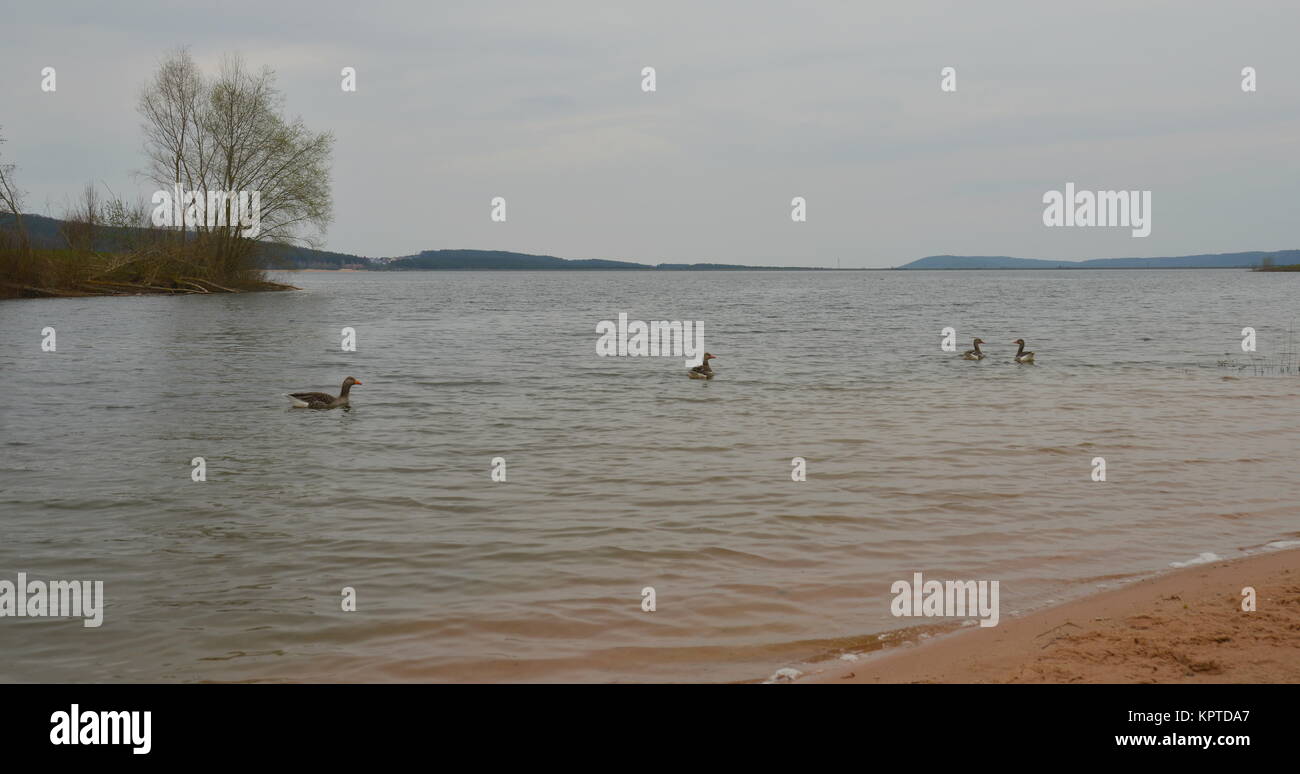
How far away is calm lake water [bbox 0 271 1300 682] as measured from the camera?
645 cm

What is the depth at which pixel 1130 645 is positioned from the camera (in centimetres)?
551

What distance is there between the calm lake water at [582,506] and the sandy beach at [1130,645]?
0.49 m

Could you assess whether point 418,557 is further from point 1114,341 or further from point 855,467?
point 1114,341

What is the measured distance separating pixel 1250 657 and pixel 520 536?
5906 mm

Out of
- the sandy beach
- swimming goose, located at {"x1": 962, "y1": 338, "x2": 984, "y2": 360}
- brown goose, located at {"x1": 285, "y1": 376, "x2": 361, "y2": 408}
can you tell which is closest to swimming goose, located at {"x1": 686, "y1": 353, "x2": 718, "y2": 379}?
brown goose, located at {"x1": 285, "y1": 376, "x2": 361, "y2": 408}

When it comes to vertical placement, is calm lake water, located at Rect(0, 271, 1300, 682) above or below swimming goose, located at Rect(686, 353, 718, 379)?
below

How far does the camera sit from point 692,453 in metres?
12.9

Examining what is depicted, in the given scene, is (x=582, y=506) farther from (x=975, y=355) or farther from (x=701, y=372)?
(x=975, y=355)

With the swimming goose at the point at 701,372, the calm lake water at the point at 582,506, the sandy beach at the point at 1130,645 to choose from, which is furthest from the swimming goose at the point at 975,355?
the sandy beach at the point at 1130,645

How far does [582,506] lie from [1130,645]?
5742 millimetres

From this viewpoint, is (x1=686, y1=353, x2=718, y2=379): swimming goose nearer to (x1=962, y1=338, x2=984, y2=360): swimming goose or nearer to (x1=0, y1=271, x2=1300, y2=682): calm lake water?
(x1=0, y1=271, x2=1300, y2=682): calm lake water

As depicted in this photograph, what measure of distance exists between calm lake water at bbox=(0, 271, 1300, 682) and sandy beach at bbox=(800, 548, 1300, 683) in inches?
19.4

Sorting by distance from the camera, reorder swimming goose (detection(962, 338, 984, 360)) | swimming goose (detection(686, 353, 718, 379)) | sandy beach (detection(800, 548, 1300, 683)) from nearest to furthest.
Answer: sandy beach (detection(800, 548, 1300, 683)) < swimming goose (detection(686, 353, 718, 379)) < swimming goose (detection(962, 338, 984, 360))
